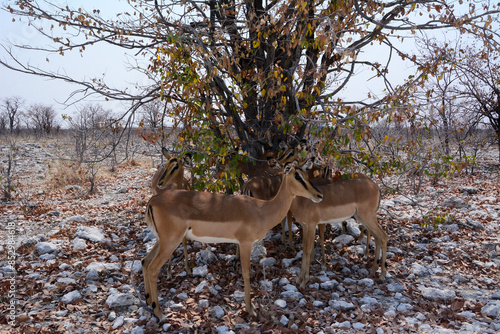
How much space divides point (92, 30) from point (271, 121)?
3.90 meters

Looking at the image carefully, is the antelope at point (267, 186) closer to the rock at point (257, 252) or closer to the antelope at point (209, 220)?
the rock at point (257, 252)

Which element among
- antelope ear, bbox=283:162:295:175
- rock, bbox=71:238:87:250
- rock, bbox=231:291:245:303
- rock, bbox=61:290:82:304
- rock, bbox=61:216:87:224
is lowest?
rock, bbox=231:291:245:303

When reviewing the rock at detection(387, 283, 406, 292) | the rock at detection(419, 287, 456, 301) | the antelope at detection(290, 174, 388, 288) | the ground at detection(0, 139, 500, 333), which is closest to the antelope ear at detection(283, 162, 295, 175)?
the antelope at detection(290, 174, 388, 288)

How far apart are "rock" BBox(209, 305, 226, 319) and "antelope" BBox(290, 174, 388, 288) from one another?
4.64 feet

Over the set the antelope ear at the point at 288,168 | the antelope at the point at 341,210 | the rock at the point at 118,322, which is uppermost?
the antelope ear at the point at 288,168

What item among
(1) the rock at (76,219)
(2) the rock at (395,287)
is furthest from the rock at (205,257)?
(1) the rock at (76,219)

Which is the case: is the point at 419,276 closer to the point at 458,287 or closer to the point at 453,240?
the point at 458,287

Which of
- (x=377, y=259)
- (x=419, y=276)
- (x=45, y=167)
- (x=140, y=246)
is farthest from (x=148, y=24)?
(x=45, y=167)

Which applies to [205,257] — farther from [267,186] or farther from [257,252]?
[267,186]

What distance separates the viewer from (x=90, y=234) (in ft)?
24.8

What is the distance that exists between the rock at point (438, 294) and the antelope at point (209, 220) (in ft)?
7.07

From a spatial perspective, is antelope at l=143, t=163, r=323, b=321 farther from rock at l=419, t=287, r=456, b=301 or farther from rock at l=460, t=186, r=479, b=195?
rock at l=460, t=186, r=479, b=195

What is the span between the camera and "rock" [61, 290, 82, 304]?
202 inches

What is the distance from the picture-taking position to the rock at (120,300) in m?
5.09
